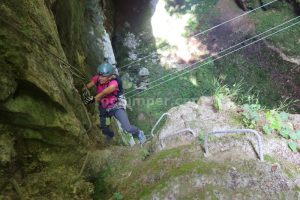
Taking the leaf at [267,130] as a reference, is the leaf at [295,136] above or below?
below

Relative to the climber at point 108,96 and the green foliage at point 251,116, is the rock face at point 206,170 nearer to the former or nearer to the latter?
the green foliage at point 251,116

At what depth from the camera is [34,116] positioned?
3.54 metres

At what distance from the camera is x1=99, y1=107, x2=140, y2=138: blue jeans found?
21.6 feet

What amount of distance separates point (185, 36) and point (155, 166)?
1108 cm

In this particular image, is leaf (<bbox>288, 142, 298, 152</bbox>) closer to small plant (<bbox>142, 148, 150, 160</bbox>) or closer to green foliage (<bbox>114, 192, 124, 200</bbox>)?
small plant (<bbox>142, 148, 150, 160</bbox>)

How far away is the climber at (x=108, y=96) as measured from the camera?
608 centimetres

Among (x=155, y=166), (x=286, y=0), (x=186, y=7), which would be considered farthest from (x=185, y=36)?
(x=155, y=166)

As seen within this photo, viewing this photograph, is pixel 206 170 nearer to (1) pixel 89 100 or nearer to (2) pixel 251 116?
(2) pixel 251 116

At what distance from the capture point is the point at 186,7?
15.3m

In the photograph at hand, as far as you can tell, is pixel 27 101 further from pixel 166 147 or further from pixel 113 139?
pixel 113 139

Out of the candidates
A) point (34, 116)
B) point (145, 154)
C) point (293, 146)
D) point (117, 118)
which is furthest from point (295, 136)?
point (34, 116)

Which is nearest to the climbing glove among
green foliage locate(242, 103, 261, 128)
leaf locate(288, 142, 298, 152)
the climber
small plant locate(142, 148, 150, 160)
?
the climber

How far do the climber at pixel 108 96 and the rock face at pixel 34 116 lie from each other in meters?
1.31

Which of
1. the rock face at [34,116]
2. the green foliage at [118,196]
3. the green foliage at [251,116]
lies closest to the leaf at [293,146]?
the green foliage at [251,116]
